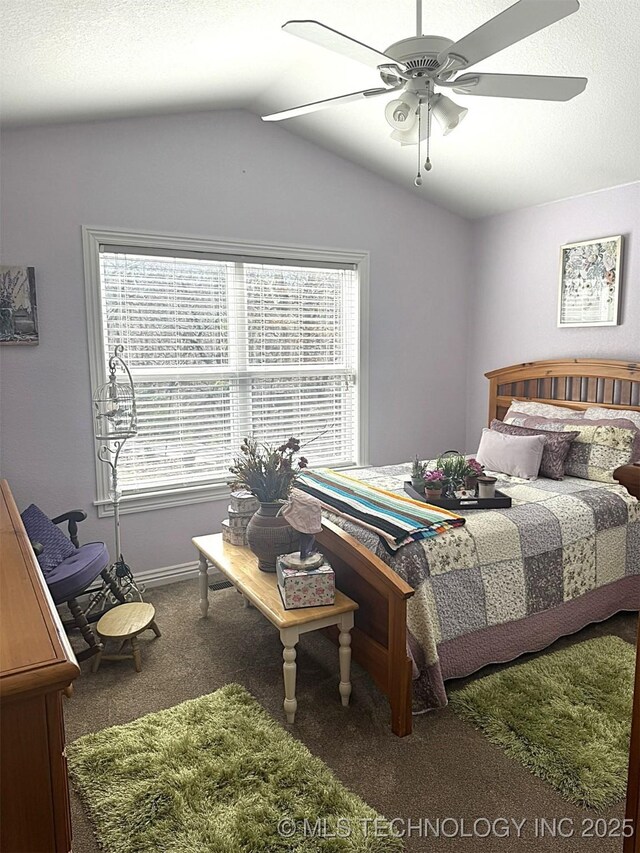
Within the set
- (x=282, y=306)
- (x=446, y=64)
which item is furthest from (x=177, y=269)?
(x=446, y=64)

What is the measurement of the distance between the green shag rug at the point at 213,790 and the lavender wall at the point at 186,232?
161 centimetres

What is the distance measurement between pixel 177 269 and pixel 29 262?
863 millimetres

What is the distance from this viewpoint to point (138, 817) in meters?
1.88

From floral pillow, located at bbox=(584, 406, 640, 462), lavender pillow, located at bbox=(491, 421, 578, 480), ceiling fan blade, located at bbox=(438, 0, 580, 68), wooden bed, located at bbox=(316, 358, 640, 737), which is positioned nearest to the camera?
ceiling fan blade, located at bbox=(438, 0, 580, 68)

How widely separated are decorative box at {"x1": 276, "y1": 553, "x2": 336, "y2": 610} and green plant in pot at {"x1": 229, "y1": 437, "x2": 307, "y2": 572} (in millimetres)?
307

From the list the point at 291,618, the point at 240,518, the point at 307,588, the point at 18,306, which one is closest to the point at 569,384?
the point at 240,518

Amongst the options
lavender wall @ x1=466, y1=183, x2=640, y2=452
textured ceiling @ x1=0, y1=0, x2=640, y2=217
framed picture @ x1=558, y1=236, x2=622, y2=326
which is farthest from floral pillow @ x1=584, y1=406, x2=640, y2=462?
→ textured ceiling @ x1=0, y1=0, x2=640, y2=217

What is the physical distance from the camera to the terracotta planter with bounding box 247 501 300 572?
272cm

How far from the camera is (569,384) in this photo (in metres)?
4.18

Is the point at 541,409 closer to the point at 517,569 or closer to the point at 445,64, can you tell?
the point at 517,569

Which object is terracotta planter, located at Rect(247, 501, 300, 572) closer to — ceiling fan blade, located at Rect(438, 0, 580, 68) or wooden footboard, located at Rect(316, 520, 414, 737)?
wooden footboard, located at Rect(316, 520, 414, 737)

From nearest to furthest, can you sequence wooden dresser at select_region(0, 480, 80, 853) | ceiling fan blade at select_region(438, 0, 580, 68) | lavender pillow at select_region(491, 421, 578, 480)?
wooden dresser at select_region(0, 480, 80, 853) < ceiling fan blade at select_region(438, 0, 580, 68) < lavender pillow at select_region(491, 421, 578, 480)

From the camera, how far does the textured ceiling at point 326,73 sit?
92.6 inches

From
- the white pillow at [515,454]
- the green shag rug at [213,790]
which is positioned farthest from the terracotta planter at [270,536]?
the white pillow at [515,454]
